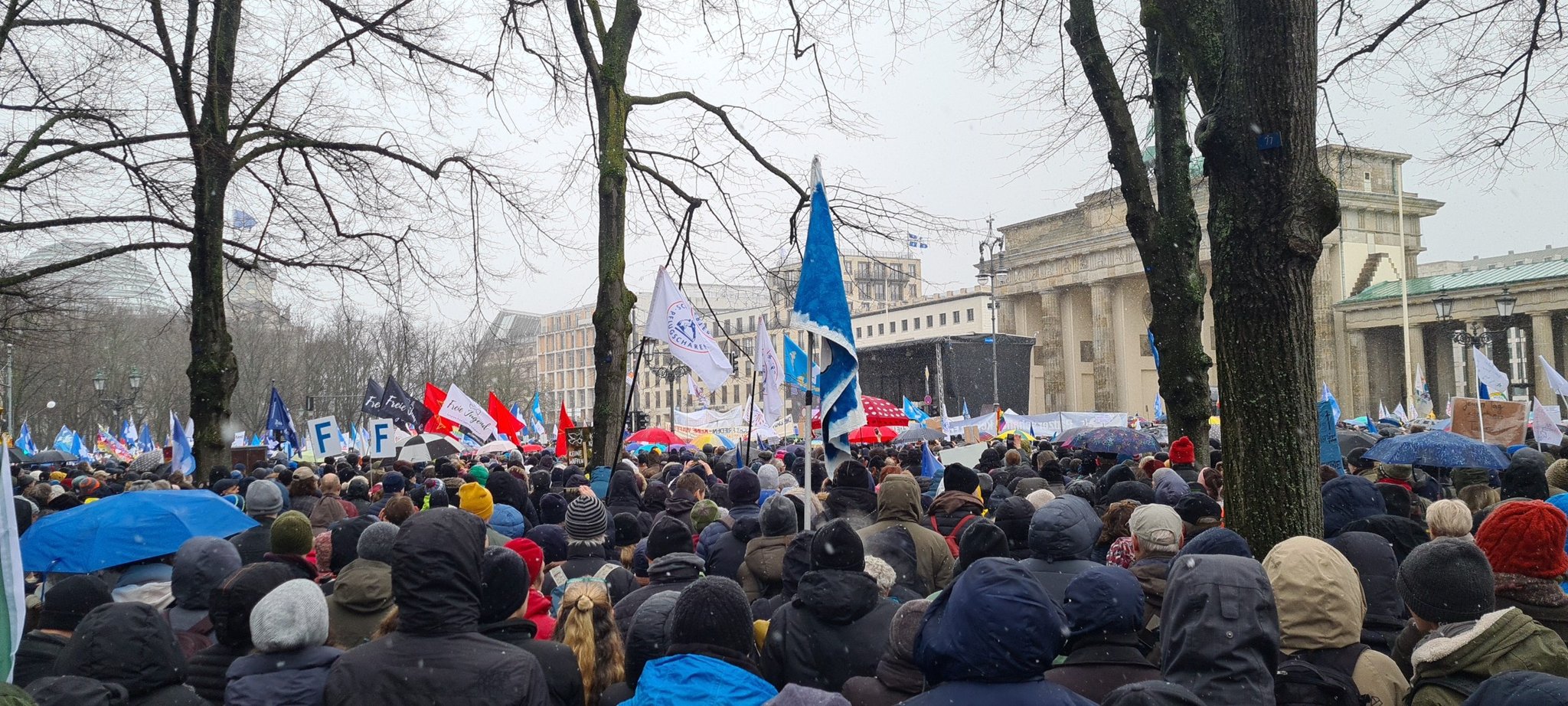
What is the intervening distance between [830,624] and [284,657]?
1865 mm

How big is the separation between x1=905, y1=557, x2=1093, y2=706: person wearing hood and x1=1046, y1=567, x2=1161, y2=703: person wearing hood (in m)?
0.74

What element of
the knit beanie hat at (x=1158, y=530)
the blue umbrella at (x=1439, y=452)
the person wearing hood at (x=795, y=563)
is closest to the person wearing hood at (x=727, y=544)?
the person wearing hood at (x=795, y=563)

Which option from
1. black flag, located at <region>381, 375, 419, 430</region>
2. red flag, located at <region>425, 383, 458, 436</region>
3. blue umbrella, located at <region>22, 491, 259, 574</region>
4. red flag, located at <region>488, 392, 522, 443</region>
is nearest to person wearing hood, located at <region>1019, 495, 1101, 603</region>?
blue umbrella, located at <region>22, 491, 259, 574</region>

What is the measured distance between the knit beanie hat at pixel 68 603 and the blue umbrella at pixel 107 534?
1.13 meters

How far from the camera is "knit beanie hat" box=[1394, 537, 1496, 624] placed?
145 inches

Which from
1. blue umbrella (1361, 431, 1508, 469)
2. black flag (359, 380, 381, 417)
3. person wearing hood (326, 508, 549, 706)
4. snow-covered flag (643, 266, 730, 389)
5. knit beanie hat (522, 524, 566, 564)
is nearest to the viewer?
person wearing hood (326, 508, 549, 706)

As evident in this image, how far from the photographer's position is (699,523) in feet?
25.5

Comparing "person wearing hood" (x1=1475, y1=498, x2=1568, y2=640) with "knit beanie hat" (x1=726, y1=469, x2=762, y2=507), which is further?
"knit beanie hat" (x1=726, y1=469, x2=762, y2=507)

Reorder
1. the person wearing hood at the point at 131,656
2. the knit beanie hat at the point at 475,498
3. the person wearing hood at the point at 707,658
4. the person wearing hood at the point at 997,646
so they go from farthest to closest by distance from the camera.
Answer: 1. the knit beanie hat at the point at 475,498
2. the person wearing hood at the point at 131,656
3. the person wearing hood at the point at 707,658
4. the person wearing hood at the point at 997,646

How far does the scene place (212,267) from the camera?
42.0 ft

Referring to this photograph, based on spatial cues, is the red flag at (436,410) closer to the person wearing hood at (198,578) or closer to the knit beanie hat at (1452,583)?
the person wearing hood at (198,578)

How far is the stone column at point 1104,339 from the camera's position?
71.5 metres

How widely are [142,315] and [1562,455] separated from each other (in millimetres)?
69935

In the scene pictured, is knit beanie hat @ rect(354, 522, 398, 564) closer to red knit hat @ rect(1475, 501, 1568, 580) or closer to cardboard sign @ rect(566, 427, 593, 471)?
red knit hat @ rect(1475, 501, 1568, 580)
